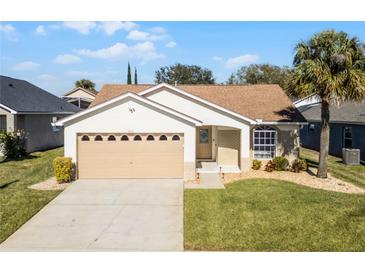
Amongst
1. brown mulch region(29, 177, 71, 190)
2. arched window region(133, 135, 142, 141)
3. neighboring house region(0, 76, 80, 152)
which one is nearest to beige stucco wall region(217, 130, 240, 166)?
arched window region(133, 135, 142, 141)

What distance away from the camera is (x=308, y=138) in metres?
31.6

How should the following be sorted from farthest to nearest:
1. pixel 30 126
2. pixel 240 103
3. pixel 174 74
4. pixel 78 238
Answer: pixel 174 74 < pixel 30 126 < pixel 240 103 < pixel 78 238

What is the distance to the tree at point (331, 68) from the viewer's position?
15.8 metres

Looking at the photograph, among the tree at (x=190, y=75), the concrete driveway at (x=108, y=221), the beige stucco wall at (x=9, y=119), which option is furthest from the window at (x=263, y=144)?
the tree at (x=190, y=75)

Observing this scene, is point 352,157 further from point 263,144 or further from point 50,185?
point 50,185

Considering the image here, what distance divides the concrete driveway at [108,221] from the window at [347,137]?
47.6ft

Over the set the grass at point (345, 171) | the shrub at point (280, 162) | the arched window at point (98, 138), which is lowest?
the grass at point (345, 171)

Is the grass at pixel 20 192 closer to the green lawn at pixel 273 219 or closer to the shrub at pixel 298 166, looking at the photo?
the green lawn at pixel 273 219

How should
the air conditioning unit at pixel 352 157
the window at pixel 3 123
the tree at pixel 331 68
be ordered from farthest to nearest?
1. the window at pixel 3 123
2. the air conditioning unit at pixel 352 157
3. the tree at pixel 331 68

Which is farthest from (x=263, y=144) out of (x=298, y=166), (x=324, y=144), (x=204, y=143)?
(x=324, y=144)

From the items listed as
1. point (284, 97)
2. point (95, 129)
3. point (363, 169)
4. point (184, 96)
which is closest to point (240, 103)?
point (284, 97)

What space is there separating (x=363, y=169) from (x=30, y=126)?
75.4 ft

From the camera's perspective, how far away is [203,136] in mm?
22078

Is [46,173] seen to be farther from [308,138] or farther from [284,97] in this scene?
[308,138]
